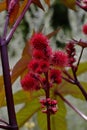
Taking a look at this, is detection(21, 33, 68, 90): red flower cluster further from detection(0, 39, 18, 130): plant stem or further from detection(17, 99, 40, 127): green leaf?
detection(17, 99, 40, 127): green leaf

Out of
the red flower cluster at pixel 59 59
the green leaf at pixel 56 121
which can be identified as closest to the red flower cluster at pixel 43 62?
the red flower cluster at pixel 59 59

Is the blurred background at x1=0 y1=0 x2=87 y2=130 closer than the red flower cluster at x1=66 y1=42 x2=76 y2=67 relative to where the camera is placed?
No

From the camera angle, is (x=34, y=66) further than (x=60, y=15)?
No

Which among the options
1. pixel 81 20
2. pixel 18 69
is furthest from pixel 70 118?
pixel 18 69

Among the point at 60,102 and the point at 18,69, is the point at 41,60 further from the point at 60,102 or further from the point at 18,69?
the point at 60,102

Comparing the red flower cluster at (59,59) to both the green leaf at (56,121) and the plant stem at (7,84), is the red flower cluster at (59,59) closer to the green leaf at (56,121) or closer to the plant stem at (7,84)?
the plant stem at (7,84)

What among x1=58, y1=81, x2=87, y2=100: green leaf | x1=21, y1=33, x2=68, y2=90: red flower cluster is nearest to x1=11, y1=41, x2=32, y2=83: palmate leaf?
x1=21, y1=33, x2=68, y2=90: red flower cluster

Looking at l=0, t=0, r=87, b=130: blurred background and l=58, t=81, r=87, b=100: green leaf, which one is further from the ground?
l=58, t=81, r=87, b=100: green leaf
